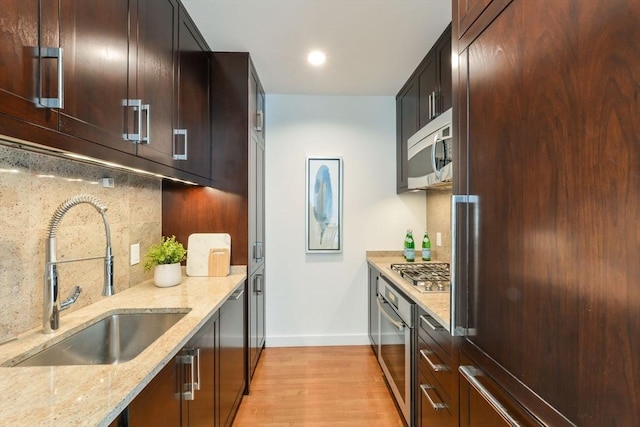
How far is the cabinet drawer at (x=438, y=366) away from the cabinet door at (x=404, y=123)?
1.63 meters

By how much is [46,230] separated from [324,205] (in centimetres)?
228

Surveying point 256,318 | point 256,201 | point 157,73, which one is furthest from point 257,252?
point 157,73

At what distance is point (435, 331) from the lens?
1526 millimetres

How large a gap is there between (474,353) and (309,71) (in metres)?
2.41

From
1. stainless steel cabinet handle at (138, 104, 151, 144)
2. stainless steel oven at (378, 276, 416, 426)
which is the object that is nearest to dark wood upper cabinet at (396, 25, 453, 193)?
stainless steel oven at (378, 276, 416, 426)

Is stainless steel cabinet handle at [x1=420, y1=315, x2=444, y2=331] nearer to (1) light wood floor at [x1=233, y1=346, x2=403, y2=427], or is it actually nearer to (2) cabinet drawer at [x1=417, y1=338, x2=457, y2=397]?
(2) cabinet drawer at [x1=417, y1=338, x2=457, y2=397]

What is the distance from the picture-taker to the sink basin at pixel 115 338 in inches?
49.6

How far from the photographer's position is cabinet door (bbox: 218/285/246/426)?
5.84ft

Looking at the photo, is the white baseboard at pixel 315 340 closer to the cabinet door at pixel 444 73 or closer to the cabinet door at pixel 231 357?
the cabinet door at pixel 231 357

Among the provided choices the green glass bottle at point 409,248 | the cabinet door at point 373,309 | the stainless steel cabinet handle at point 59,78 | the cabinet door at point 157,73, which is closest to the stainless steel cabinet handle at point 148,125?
the cabinet door at point 157,73

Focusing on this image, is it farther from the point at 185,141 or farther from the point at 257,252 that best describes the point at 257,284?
the point at 185,141

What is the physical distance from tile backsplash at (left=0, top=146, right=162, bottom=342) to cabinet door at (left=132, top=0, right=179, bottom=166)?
38 cm

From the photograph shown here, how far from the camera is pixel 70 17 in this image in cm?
93

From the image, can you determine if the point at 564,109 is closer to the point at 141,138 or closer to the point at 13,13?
the point at 13,13
